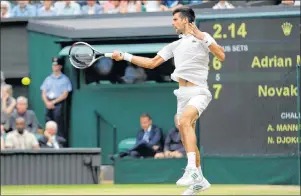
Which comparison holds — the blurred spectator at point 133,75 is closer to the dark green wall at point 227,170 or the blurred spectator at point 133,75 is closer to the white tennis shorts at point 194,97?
the dark green wall at point 227,170

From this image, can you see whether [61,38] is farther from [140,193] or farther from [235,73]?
[140,193]

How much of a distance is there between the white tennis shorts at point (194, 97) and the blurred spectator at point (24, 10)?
1188 cm

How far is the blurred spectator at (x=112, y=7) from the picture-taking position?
2242 cm

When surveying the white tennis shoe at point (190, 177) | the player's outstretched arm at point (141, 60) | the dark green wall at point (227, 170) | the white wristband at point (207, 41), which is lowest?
the dark green wall at point (227, 170)

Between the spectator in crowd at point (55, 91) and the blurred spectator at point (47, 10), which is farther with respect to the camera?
the blurred spectator at point (47, 10)

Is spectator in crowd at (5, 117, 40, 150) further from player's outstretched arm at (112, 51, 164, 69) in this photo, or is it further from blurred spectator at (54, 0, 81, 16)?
player's outstretched arm at (112, 51, 164, 69)

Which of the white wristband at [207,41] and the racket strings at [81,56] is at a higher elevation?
the white wristband at [207,41]

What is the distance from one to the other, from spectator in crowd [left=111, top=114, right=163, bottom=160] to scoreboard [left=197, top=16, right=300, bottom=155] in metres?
1.14

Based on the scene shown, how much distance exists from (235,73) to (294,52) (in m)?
1.19

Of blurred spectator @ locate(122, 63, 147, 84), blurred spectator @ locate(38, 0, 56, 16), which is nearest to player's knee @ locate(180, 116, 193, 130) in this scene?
blurred spectator @ locate(122, 63, 147, 84)

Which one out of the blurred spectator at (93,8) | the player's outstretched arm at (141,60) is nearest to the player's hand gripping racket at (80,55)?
the player's outstretched arm at (141,60)

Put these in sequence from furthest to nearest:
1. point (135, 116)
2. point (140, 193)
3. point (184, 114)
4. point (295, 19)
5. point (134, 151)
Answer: point (135, 116) → point (134, 151) → point (295, 19) → point (140, 193) → point (184, 114)

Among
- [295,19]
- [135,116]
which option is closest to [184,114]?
[295,19]

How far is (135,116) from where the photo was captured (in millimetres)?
21828
